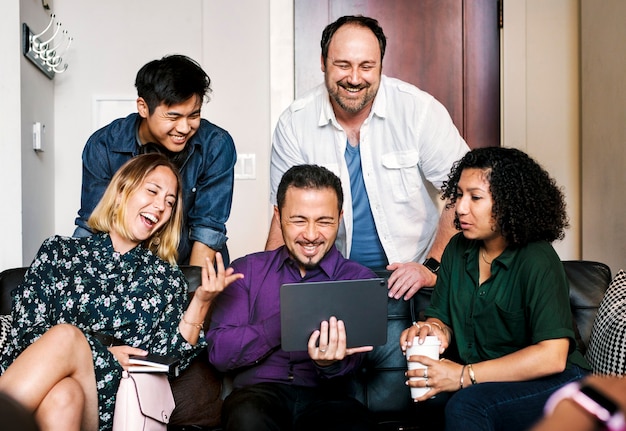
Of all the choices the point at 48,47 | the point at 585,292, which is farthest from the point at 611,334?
the point at 48,47

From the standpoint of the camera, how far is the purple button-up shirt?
2.20 metres

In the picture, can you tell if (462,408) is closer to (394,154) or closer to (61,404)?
(61,404)

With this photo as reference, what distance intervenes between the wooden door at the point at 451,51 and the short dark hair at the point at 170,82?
5.27ft

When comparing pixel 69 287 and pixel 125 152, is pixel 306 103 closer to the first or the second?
pixel 125 152

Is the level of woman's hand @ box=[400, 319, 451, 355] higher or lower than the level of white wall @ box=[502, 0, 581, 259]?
lower

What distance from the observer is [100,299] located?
2.28m

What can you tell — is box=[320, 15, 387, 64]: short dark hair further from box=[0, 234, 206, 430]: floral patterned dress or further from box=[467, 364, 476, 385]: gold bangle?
box=[467, 364, 476, 385]: gold bangle

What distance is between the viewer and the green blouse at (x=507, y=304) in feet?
6.57

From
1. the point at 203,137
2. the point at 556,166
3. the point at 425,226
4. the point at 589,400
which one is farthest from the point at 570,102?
the point at 589,400

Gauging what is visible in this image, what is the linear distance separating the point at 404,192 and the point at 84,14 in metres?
2.09

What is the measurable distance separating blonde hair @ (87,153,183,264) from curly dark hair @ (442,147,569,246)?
96 cm

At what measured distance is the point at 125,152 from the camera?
272cm

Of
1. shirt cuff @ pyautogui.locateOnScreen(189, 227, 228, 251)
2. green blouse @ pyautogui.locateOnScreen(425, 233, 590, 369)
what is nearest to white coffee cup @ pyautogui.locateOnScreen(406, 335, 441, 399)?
green blouse @ pyautogui.locateOnScreen(425, 233, 590, 369)

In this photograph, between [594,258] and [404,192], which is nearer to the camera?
[404,192]
